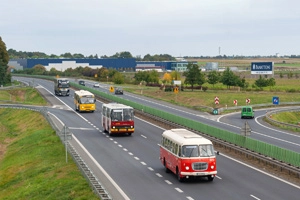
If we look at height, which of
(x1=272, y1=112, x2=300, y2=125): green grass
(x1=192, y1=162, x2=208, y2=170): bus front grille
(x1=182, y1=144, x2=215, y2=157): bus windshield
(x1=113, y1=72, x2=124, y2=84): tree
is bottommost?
(x1=272, y1=112, x2=300, y2=125): green grass

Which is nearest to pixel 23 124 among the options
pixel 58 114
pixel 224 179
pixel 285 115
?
pixel 58 114

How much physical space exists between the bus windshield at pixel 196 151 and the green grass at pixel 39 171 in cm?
537

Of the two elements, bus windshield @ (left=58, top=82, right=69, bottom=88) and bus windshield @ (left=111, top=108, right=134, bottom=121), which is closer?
bus windshield @ (left=111, top=108, right=134, bottom=121)

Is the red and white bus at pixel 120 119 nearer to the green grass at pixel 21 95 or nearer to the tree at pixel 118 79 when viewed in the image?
the green grass at pixel 21 95

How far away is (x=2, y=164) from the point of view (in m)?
50.3

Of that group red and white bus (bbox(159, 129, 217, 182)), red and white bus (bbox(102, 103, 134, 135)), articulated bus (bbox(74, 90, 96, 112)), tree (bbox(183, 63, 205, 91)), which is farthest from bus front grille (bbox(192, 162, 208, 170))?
tree (bbox(183, 63, 205, 91))

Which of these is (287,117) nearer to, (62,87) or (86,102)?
(86,102)

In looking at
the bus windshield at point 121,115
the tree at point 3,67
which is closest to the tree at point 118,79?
the tree at point 3,67

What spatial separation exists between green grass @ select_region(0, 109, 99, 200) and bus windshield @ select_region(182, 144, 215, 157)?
537 cm

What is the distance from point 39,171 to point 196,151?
44.2ft

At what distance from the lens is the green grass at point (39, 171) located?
32.0 metres

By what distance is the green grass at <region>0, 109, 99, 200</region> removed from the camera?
1260 inches

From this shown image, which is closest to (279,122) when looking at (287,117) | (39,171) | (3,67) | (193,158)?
(287,117)

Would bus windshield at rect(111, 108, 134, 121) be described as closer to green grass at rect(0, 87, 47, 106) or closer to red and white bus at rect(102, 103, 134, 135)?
red and white bus at rect(102, 103, 134, 135)
